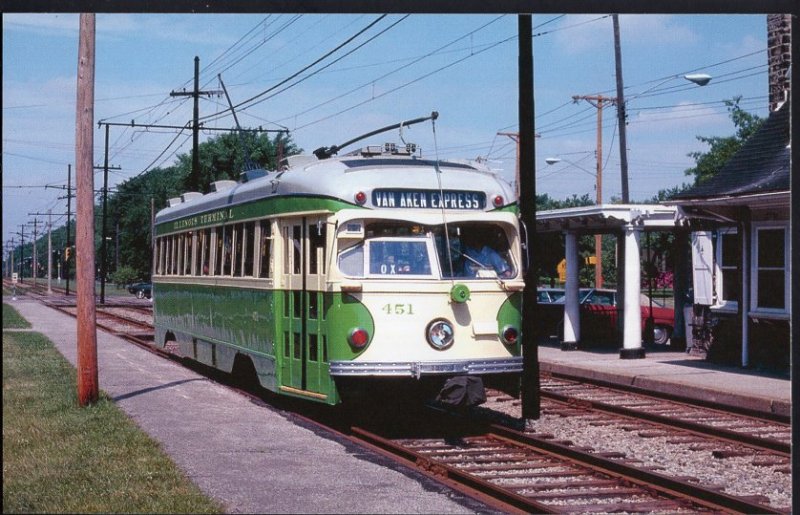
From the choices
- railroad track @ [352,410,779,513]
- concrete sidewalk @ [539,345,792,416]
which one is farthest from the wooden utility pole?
concrete sidewalk @ [539,345,792,416]

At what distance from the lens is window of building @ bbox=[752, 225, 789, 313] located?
18438 mm

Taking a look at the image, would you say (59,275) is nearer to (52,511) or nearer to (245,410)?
(245,410)

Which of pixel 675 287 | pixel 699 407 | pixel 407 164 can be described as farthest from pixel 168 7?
pixel 675 287

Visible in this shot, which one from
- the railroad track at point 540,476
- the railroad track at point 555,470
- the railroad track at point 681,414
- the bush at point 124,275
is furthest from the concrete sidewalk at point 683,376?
the bush at point 124,275

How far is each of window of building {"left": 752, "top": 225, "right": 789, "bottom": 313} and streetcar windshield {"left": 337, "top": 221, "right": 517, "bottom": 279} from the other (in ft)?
29.8

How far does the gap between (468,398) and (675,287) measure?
50.3ft

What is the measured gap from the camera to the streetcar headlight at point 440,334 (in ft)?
35.1

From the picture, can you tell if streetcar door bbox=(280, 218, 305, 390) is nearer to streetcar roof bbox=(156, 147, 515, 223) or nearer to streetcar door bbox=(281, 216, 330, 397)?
streetcar door bbox=(281, 216, 330, 397)

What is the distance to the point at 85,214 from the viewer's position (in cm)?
1246

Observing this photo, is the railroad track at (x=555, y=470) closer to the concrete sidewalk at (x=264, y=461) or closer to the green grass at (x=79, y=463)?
the concrete sidewalk at (x=264, y=461)

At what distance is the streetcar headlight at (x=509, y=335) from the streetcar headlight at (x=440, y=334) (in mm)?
675

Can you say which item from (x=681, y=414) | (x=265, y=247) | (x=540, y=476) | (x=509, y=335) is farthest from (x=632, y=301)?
(x=540, y=476)

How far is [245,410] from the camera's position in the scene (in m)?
12.6

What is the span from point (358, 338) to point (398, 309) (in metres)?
0.52
